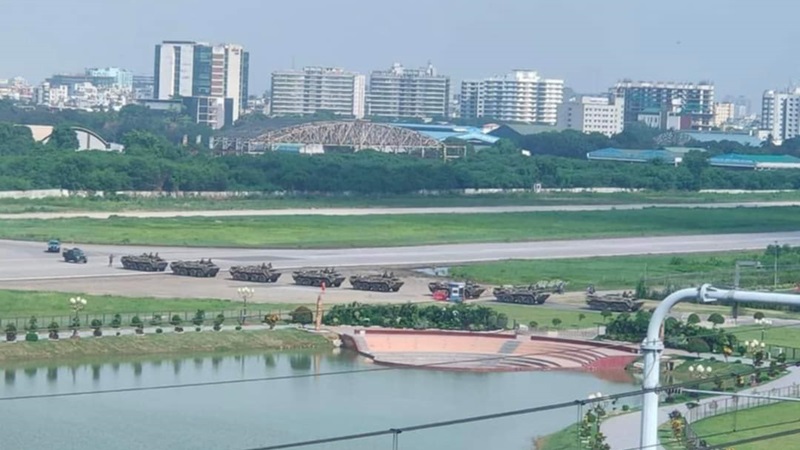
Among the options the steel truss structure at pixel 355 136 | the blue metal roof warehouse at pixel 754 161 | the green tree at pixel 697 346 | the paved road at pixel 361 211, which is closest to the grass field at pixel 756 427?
the green tree at pixel 697 346

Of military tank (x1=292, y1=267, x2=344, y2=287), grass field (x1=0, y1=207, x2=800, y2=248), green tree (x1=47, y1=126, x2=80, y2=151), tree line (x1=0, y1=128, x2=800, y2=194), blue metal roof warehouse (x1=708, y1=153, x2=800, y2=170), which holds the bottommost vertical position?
military tank (x1=292, y1=267, x2=344, y2=287)

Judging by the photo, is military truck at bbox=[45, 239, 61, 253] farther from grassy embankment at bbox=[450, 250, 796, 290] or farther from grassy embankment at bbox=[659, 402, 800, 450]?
grassy embankment at bbox=[659, 402, 800, 450]

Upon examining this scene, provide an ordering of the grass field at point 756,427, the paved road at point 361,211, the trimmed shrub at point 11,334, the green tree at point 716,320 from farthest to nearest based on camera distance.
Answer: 1. the paved road at point 361,211
2. the green tree at point 716,320
3. the trimmed shrub at point 11,334
4. the grass field at point 756,427

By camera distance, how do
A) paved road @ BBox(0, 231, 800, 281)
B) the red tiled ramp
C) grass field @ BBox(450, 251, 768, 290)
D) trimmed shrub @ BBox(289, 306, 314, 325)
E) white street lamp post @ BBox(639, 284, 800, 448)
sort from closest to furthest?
white street lamp post @ BBox(639, 284, 800, 448)
the red tiled ramp
trimmed shrub @ BBox(289, 306, 314, 325)
paved road @ BBox(0, 231, 800, 281)
grass field @ BBox(450, 251, 768, 290)

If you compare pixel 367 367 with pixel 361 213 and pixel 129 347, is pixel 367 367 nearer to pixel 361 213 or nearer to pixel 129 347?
pixel 129 347

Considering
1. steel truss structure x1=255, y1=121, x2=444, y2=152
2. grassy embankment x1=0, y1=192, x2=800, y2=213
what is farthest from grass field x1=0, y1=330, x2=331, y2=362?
steel truss structure x1=255, y1=121, x2=444, y2=152

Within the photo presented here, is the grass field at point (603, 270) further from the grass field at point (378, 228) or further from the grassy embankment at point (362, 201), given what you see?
the grassy embankment at point (362, 201)

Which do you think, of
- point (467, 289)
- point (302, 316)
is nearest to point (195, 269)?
point (467, 289)
